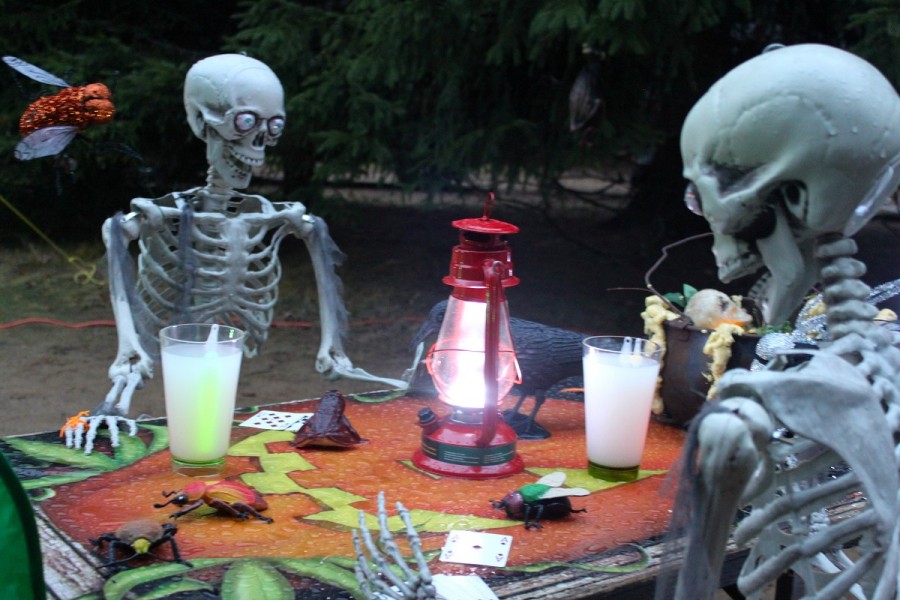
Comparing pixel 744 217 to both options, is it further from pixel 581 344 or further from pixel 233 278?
pixel 233 278

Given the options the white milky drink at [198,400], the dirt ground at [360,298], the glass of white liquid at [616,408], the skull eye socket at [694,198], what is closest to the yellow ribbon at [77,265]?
the dirt ground at [360,298]

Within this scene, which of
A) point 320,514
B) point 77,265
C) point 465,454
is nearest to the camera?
point 320,514

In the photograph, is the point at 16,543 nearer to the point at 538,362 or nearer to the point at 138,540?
the point at 138,540

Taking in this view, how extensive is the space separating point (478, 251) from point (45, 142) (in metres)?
0.86

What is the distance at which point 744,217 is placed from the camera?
1.04 metres

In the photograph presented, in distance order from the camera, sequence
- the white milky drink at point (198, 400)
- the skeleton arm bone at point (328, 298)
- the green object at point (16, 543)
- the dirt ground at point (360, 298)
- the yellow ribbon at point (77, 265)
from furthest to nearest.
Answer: the yellow ribbon at point (77, 265) < the dirt ground at point (360, 298) < the skeleton arm bone at point (328, 298) < the white milky drink at point (198, 400) < the green object at point (16, 543)

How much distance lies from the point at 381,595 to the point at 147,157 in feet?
16.1

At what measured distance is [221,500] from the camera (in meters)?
1.41

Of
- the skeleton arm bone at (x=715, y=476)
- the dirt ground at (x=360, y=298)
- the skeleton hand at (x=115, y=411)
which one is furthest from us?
the dirt ground at (x=360, y=298)

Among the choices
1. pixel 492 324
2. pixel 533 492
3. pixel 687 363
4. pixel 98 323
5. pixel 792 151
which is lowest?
pixel 98 323

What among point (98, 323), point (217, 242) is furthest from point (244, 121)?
point (98, 323)

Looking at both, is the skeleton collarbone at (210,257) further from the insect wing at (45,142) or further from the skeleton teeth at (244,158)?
the insect wing at (45,142)

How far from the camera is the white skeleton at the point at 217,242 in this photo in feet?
6.07

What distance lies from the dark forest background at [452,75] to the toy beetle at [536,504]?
2503 mm
